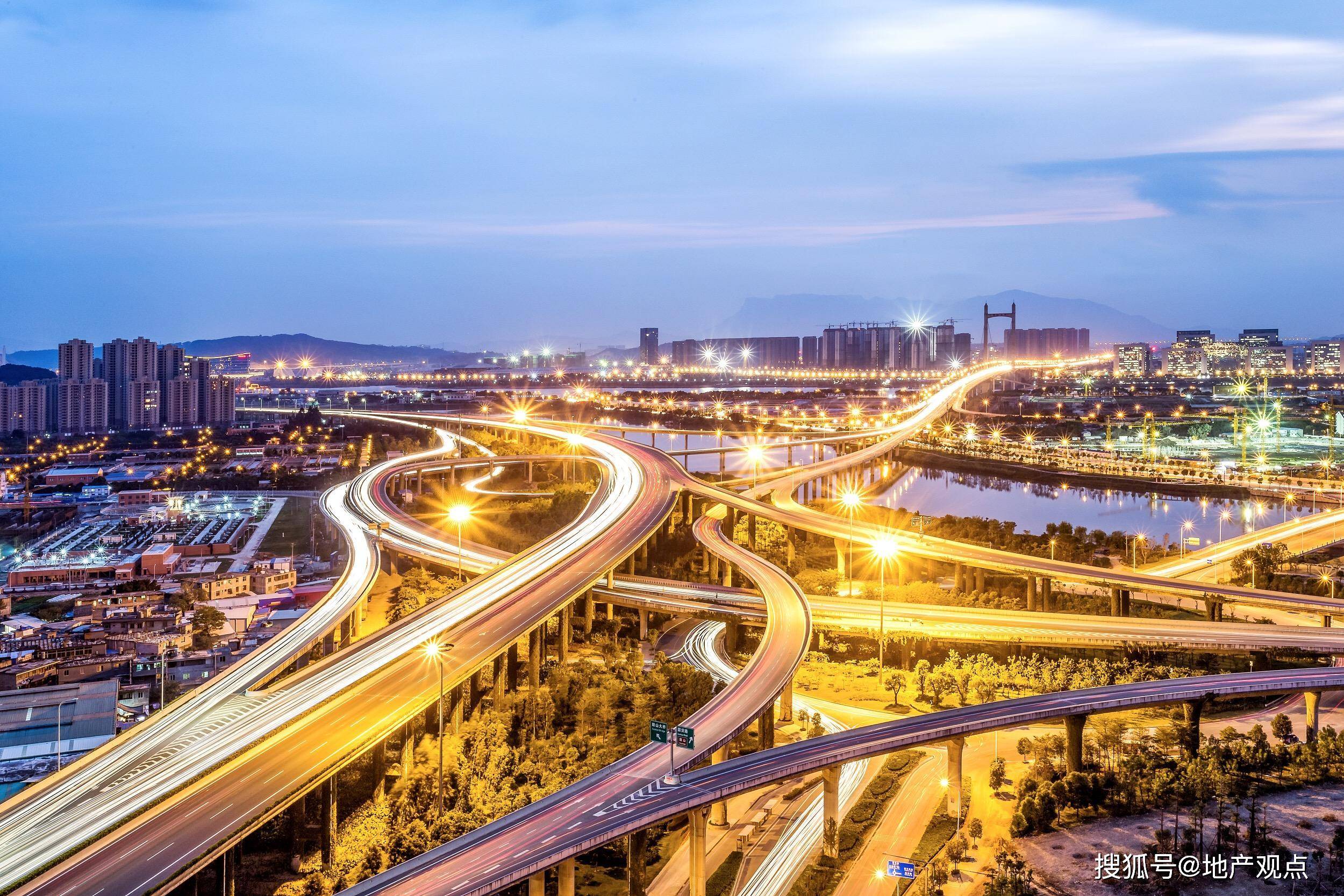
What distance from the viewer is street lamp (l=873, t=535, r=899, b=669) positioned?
37.6 feet

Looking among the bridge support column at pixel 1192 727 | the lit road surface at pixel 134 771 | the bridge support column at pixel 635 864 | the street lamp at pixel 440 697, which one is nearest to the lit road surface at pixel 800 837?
the bridge support column at pixel 635 864

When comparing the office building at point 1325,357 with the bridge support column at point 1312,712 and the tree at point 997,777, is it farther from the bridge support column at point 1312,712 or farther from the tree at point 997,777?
the tree at point 997,777

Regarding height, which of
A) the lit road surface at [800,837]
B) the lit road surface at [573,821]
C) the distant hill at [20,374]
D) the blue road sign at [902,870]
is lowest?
the lit road surface at [800,837]

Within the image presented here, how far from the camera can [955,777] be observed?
309 inches

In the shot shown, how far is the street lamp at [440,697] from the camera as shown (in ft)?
24.3

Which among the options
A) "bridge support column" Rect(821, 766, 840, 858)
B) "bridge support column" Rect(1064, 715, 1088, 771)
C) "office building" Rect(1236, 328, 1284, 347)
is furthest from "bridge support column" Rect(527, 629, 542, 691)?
"office building" Rect(1236, 328, 1284, 347)

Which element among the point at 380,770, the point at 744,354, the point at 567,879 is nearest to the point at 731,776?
the point at 567,879

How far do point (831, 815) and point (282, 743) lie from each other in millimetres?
4083

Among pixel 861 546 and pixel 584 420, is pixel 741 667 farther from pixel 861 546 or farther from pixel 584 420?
pixel 584 420

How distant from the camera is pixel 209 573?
1669cm

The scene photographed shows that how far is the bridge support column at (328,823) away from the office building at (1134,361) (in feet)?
240

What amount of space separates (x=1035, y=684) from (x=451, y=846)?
22.6ft

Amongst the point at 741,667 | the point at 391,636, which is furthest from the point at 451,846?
the point at 741,667

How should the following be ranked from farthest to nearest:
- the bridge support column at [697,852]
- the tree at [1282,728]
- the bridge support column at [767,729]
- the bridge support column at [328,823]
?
the tree at [1282,728] < the bridge support column at [767,729] < the bridge support column at [328,823] < the bridge support column at [697,852]
